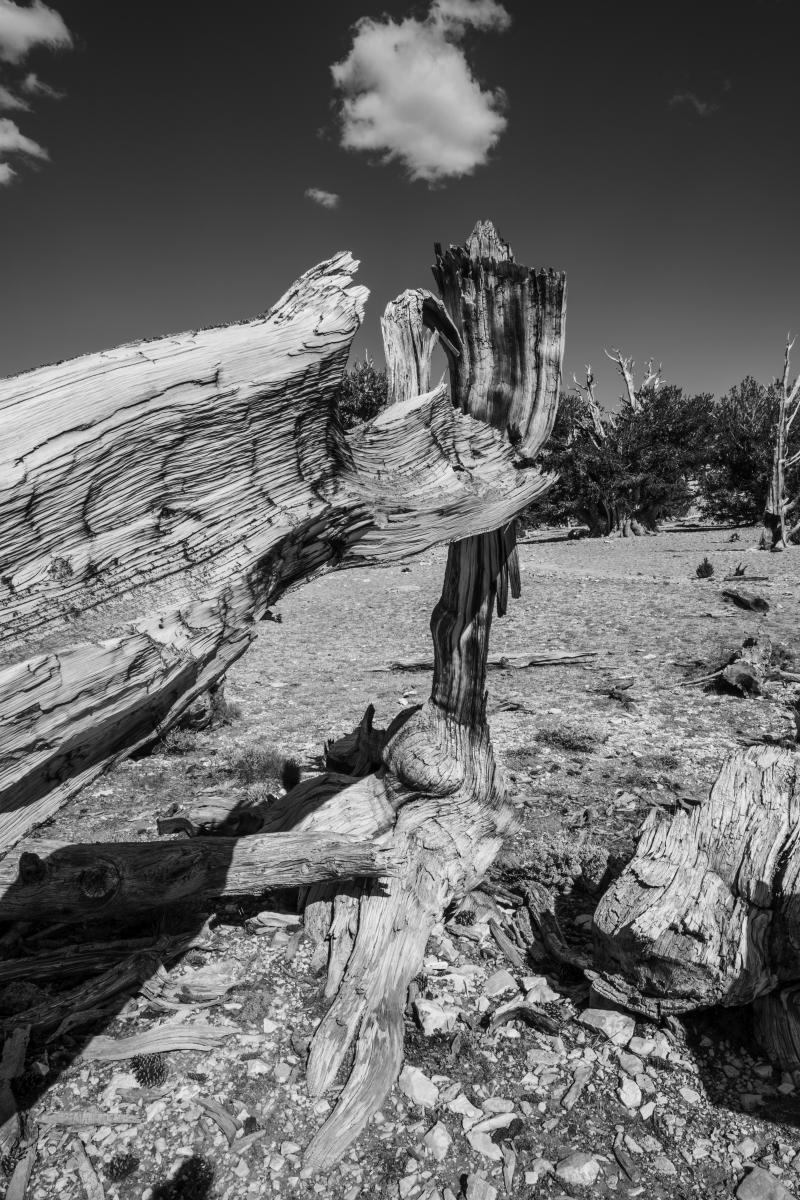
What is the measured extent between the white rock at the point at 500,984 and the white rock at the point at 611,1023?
Result: 48 centimetres

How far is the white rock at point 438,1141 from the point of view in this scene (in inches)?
125

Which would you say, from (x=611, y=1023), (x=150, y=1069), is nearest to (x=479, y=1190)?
(x=611, y=1023)

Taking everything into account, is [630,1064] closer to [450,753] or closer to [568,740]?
[450,753]

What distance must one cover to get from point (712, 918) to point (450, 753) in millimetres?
2054

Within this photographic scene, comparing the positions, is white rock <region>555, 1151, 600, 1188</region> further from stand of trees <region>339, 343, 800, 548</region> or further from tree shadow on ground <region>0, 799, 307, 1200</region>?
stand of trees <region>339, 343, 800, 548</region>

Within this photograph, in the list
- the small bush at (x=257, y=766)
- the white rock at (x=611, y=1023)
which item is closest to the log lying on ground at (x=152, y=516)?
the white rock at (x=611, y=1023)

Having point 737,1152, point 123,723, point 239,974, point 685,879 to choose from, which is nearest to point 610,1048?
point 737,1152

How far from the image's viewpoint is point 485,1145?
3.22 meters

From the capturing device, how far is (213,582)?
2318 millimetres

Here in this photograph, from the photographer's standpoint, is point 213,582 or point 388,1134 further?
point 388,1134

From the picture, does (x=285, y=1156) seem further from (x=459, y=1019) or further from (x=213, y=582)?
(x=213, y=582)

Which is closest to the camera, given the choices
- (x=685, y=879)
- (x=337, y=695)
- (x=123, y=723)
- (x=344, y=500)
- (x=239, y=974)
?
(x=123, y=723)

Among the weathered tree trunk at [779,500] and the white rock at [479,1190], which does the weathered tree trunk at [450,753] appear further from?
the weathered tree trunk at [779,500]

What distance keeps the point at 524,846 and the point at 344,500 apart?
13.7ft
